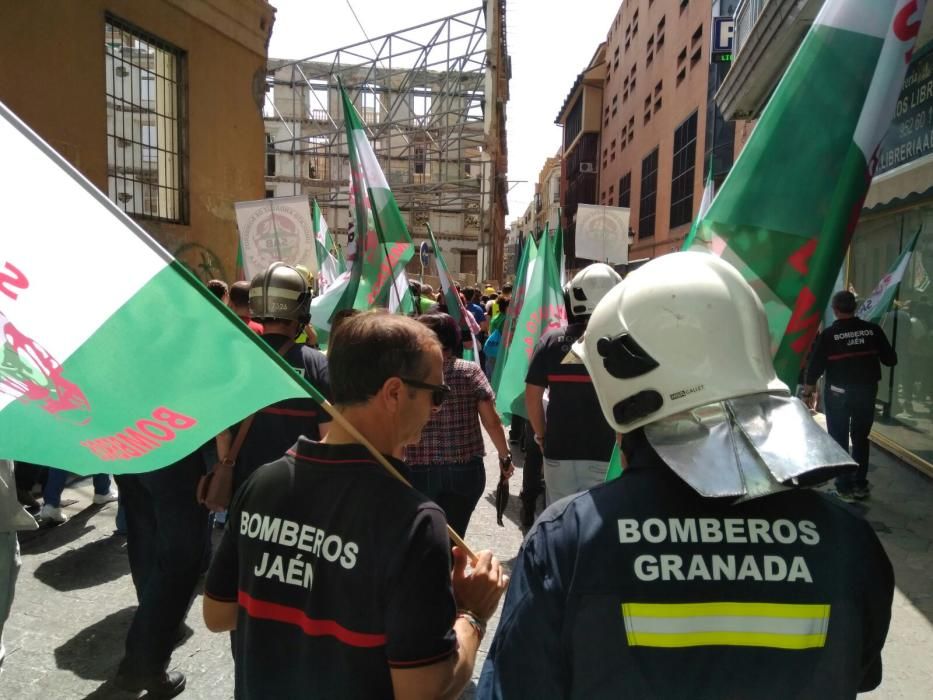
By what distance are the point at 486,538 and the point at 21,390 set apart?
4.39 meters

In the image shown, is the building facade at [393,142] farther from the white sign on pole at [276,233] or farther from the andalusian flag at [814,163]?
the andalusian flag at [814,163]

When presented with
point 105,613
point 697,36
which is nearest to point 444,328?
point 105,613

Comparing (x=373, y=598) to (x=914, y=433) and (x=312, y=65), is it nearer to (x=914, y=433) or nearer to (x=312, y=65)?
(x=914, y=433)

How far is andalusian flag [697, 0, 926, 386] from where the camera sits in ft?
5.82

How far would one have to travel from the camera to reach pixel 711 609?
118 centimetres

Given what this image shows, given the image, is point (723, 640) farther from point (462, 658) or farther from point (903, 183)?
point (903, 183)

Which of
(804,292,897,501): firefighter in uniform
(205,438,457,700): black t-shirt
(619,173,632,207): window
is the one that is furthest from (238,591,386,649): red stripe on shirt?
(619,173,632,207): window

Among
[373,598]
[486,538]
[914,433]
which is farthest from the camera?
[914,433]

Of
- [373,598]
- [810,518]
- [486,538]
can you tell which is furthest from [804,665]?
[486,538]

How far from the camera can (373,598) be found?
4.95ft

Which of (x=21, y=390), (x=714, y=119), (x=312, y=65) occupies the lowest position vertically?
A: (x=21, y=390)

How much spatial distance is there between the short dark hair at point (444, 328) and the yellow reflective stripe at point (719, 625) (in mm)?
2704

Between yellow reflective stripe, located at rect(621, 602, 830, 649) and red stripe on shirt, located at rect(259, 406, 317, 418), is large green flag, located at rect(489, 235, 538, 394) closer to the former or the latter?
red stripe on shirt, located at rect(259, 406, 317, 418)

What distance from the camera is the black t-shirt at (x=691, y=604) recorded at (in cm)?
118
